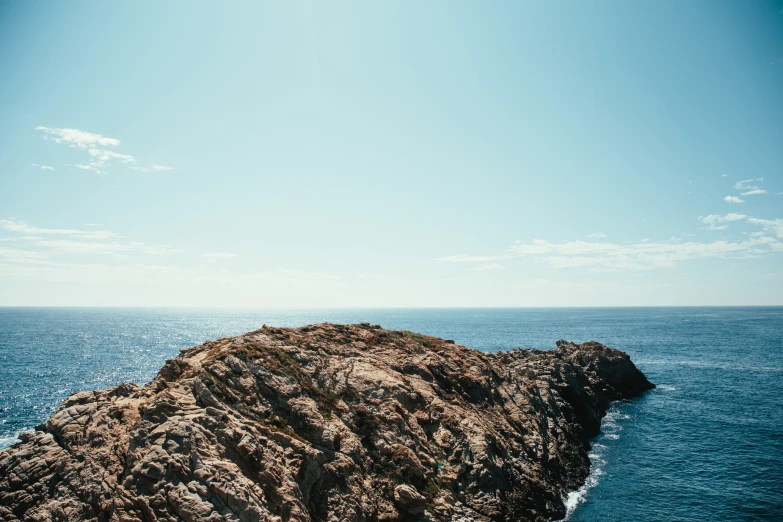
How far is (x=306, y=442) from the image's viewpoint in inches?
1201

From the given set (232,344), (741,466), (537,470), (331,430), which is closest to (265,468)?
(331,430)

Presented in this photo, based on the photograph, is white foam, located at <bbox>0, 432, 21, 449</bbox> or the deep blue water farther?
white foam, located at <bbox>0, 432, 21, 449</bbox>

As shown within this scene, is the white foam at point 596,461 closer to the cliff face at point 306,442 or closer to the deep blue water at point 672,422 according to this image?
the deep blue water at point 672,422

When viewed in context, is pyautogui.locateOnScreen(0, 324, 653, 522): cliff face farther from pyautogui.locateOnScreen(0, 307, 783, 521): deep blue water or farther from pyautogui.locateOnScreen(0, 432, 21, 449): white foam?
pyautogui.locateOnScreen(0, 432, 21, 449): white foam

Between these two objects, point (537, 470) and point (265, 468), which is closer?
point (265, 468)

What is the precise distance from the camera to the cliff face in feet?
73.2

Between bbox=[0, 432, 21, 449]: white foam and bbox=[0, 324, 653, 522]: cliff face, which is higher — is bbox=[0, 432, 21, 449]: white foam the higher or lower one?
the lower one

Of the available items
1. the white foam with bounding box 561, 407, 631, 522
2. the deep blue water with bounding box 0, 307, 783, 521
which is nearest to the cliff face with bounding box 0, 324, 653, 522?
the white foam with bounding box 561, 407, 631, 522

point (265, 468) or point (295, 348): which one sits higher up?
point (295, 348)


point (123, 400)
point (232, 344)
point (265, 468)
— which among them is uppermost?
point (232, 344)

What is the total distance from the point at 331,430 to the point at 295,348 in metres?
11.0

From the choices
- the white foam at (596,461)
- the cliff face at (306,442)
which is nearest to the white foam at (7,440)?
the cliff face at (306,442)

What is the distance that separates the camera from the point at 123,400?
95.1 feet

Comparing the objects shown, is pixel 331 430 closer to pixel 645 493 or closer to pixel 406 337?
pixel 406 337
